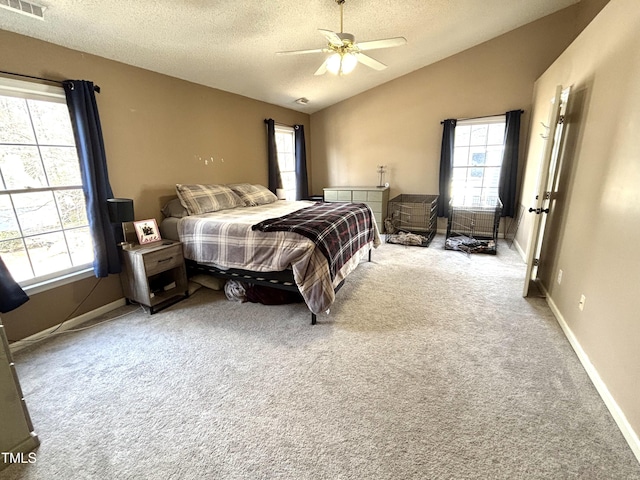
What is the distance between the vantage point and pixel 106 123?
2.65m

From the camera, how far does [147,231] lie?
2900 millimetres

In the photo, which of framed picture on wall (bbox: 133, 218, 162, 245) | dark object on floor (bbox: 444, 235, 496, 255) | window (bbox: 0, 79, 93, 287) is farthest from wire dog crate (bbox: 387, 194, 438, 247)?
window (bbox: 0, 79, 93, 287)

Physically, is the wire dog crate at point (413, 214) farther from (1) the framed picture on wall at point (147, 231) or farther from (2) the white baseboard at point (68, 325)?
(2) the white baseboard at point (68, 325)

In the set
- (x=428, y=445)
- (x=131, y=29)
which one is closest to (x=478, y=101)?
(x=131, y=29)

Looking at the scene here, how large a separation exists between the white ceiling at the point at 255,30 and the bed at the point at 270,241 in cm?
139

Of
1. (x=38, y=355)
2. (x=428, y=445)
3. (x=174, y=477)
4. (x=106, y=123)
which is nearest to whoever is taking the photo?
(x=174, y=477)

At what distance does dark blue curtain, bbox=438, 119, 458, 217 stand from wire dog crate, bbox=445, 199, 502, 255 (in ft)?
0.65

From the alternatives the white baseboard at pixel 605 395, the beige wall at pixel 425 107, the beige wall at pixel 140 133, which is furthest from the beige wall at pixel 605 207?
the beige wall at pixel 140 133

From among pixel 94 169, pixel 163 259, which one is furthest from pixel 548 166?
pixel 94 169

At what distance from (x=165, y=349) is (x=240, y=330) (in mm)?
560

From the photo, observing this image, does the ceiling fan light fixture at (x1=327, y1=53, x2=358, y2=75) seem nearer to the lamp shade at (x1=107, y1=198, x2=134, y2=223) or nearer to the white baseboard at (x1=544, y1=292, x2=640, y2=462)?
the lamp shade at (x1=107, y1=198, x2=134, y2=223)

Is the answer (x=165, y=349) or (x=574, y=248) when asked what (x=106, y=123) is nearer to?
(x=165, y=349)

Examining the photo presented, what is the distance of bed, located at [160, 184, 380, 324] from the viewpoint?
2312 millimetres

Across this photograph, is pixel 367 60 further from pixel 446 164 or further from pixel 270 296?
pixel 446 164
